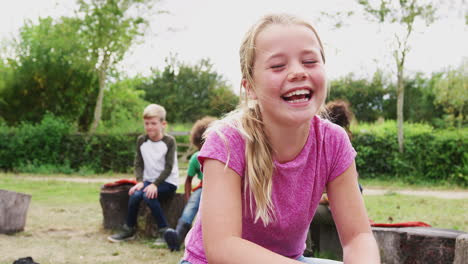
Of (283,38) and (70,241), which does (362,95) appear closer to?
(70,241)

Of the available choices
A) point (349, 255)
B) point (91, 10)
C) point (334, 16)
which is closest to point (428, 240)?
point (349, 255)

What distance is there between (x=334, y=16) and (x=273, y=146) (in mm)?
13272

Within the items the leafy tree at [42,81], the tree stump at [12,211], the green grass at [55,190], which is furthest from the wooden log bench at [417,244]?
the leafy tree at [42,81]

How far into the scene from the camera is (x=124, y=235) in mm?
6082

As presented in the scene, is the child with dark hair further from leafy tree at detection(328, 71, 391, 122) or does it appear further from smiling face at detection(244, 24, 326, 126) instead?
leafy tree at detection(328, 71, 391, 122)

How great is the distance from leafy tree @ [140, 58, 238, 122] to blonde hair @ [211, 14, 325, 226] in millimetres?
31779

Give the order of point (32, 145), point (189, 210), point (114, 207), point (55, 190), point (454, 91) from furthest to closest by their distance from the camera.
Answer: point (454, 91) < point (32, 145) < point (55, 190) < point (114, 207) < point (189, 210)

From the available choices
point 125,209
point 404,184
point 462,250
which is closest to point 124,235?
point 125,209

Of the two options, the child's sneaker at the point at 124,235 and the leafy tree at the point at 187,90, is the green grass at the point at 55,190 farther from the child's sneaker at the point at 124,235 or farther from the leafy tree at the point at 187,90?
the leafy tree at the point at 187,90

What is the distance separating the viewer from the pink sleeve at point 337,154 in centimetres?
172

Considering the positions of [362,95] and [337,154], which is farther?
[362,95]

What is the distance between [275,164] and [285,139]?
98 mm

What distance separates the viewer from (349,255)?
5.43ft

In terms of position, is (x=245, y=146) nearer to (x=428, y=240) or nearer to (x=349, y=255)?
(x=349, y=255)
